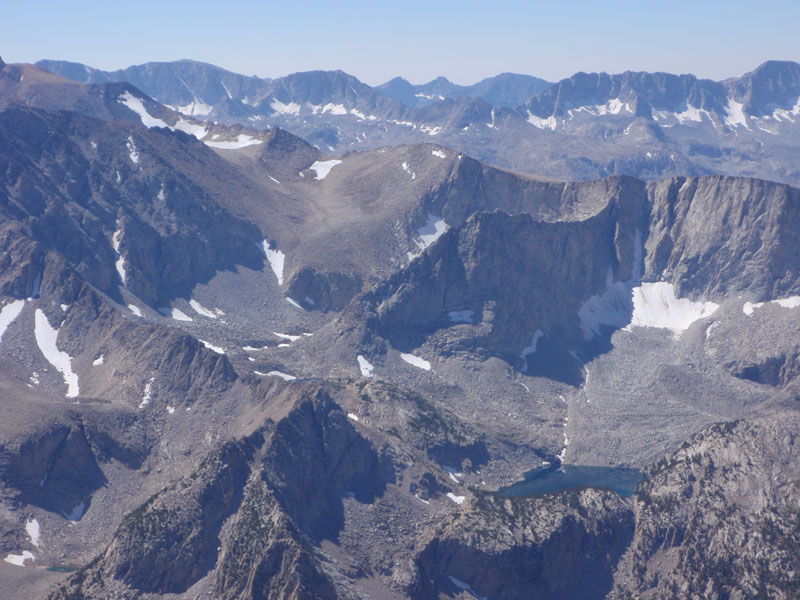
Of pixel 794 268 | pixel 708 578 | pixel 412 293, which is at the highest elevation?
pixel 794 268

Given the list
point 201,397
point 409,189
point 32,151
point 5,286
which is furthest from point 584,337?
point 32,151

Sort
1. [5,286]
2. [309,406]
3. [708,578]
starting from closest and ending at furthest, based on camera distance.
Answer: [708,578] < [309,406] < [5,286]

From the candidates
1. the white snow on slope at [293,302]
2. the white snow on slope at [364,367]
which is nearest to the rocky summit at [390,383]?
the white snow on slope at [364,367]

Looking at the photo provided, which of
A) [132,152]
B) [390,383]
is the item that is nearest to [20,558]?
[390,383]

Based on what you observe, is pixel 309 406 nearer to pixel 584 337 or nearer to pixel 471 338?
pixel 471 338

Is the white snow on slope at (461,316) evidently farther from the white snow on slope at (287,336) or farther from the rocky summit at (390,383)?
the white snow on slope at (287,336)

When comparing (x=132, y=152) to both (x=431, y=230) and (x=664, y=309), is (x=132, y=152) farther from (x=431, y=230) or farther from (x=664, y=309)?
(x=664, y=309)
